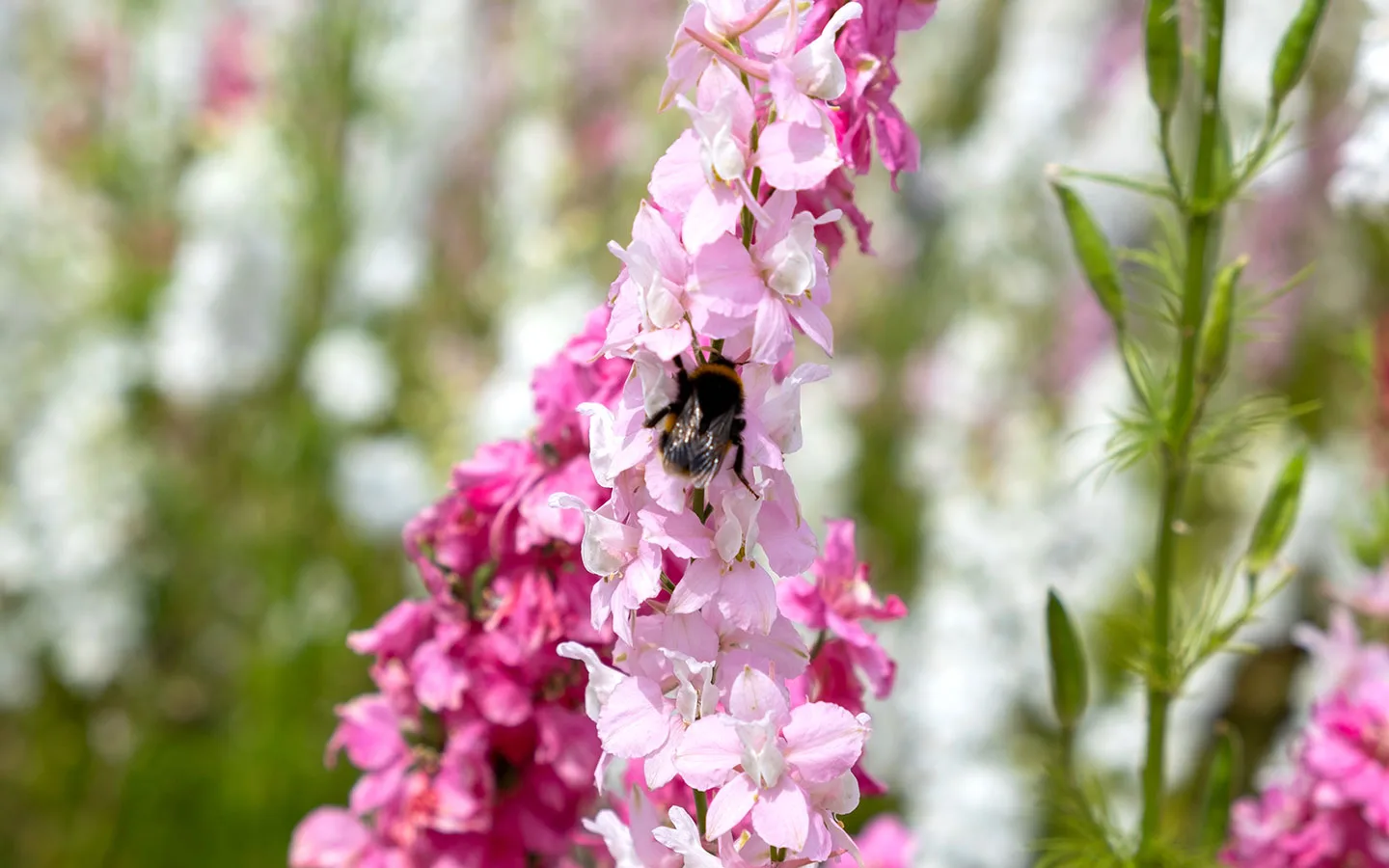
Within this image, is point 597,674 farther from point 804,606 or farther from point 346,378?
point 346,378

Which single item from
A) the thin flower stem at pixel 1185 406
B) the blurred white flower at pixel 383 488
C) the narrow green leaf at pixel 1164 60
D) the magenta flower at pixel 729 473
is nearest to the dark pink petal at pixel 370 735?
the magenta flower at pixel 729 473

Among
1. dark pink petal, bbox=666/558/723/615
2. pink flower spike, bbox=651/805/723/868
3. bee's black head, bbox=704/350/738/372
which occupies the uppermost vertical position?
bee's black head, bbox=704/350/738/372

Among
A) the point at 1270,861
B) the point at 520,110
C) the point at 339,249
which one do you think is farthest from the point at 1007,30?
the point at 1270,861

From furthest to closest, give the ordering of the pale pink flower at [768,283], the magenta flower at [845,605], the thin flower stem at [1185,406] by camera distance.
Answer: the thin flower stem at [1185,406]
the magenta flower at [845,605]
the pale pink flower at [768,283]

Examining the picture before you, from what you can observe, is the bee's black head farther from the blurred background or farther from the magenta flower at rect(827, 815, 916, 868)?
the blurred background

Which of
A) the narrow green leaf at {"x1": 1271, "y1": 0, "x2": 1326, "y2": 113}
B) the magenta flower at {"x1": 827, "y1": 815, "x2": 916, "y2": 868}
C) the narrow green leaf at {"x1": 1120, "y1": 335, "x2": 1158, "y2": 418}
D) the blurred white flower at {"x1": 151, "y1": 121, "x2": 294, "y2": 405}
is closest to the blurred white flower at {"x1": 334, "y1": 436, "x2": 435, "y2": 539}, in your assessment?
the blurred white flower at {"x1": 151, "y1": 121, "x2": 294, "y2": 405}

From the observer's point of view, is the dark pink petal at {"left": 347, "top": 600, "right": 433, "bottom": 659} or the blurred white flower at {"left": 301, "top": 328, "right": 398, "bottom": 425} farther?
the blurred white flower at {"left": 301, "top": 328, "right": 398, "bottom": 425}

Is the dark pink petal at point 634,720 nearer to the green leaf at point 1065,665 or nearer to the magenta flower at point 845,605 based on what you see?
the magenta flower at point 845,605
